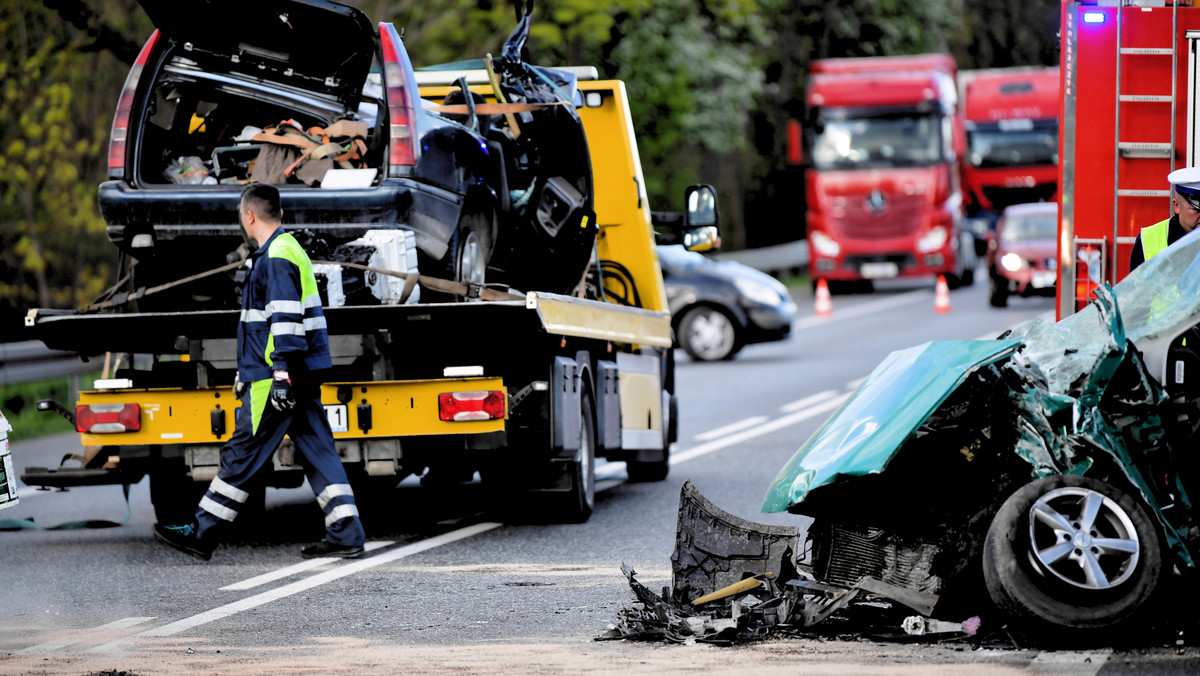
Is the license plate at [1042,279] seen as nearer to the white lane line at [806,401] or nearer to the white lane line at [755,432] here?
the white lane line at [806,401]

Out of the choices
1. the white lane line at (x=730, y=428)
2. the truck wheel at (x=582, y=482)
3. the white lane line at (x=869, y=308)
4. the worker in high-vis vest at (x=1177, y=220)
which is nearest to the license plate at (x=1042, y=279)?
A: the white lane line at (x=869, y=308)

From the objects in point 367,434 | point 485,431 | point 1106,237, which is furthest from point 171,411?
point 1106,237

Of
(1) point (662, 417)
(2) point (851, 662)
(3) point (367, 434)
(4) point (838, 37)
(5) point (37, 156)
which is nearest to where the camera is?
(2) point (851, 662)

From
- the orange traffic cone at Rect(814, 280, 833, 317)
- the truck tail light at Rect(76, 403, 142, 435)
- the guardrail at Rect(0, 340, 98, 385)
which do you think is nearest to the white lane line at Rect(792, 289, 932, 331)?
the orange traffic cone at Rect(814, 280, 833, 317)

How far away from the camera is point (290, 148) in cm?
967

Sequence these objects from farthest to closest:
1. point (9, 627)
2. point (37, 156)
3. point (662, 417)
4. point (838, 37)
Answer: point (838, 37) → point (37, 156) → point (662, 417) → point (9, 627)

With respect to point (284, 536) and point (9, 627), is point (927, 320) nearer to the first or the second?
point (284, 536)

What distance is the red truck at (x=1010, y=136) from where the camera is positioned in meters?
38.3

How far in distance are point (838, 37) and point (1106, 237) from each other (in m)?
34.2

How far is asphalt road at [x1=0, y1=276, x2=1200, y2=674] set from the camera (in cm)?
633

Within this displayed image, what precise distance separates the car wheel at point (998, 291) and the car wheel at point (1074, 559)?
21.6 m

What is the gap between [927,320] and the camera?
86.8 ft

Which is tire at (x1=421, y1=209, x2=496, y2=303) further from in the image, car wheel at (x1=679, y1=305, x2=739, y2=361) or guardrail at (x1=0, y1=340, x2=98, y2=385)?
car wheel at (x1=679, y1=305, x2=739, y2=361)

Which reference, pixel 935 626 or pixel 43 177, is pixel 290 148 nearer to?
pixel 935 626
